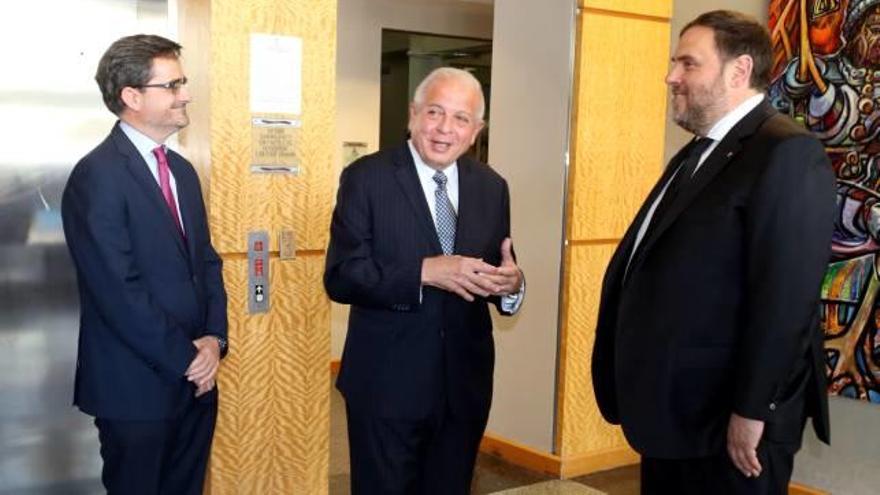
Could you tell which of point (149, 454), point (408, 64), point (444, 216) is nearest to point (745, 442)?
point (444, 216)

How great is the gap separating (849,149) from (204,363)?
328 centimetres

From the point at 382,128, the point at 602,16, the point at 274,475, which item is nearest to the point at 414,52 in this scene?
the point at 382,128

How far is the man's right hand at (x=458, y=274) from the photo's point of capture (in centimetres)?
254

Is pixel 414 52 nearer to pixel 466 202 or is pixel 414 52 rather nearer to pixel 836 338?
pixel 836 338

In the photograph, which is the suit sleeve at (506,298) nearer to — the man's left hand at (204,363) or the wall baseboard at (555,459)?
the man's left hand at (204,363)

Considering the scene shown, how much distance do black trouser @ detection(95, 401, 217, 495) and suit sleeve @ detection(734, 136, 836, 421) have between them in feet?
5.77

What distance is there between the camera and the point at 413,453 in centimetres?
273

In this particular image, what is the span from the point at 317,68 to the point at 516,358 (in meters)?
2.30

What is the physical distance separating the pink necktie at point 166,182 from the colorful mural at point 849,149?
321cm

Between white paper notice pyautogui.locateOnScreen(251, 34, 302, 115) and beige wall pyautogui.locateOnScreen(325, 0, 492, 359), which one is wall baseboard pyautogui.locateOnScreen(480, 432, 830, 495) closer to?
beige wall pyautogui.locateOnScreen(325, 0, 492, 359)

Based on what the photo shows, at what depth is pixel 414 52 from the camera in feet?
29.8

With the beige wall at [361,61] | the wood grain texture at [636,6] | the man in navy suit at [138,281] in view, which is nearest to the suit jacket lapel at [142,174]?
the man in navy suit at [138,281]

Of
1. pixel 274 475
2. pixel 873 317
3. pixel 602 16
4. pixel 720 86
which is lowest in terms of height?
pixel 274 475

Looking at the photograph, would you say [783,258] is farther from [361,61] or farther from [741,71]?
[361,61]
